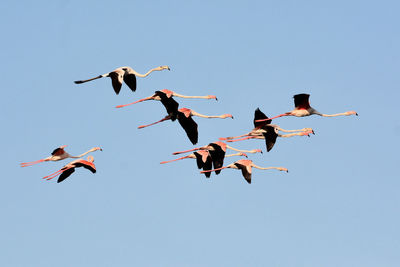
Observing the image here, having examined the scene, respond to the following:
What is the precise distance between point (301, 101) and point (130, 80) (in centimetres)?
847

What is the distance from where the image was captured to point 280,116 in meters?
46.4

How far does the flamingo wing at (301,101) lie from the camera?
45.5 meters

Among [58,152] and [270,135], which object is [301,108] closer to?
[270,135]

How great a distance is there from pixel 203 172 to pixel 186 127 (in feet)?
7.63

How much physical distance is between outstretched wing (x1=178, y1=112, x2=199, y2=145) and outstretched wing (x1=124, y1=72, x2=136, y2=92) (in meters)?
2.58

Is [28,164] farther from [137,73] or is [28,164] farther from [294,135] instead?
[294,135]

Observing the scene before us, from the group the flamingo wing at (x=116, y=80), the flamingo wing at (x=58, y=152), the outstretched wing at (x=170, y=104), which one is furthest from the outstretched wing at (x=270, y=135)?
the flamingo wing at (x=58, y=152)

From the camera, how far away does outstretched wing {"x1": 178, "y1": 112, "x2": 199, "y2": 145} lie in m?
48.6

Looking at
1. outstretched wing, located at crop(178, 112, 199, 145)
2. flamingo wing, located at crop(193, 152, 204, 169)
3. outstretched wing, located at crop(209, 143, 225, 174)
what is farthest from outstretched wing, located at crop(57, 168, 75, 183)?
outstretched wing, located at crop(209, 143, 225, 174)

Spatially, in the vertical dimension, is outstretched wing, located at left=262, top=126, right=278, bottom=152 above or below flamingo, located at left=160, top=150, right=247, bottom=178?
above

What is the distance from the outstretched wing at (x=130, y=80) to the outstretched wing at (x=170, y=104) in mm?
1723

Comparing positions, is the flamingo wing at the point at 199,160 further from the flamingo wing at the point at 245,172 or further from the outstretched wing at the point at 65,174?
the outstretched wing at the point at 65,174

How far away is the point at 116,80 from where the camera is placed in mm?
46562

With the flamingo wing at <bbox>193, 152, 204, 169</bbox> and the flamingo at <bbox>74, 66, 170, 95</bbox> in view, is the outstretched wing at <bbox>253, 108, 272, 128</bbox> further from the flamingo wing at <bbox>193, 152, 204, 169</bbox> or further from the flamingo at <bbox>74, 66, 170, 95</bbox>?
the flamingo at <bbox>74, 66, 170, 95</bbox>
